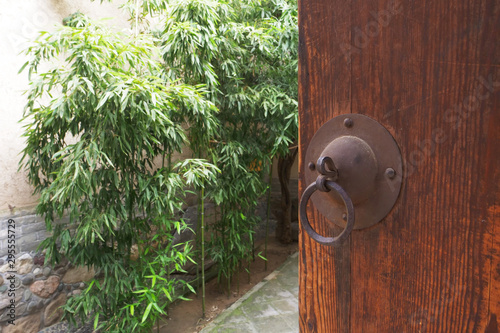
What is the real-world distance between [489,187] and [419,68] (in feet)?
0.59

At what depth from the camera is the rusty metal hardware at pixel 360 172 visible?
49cm

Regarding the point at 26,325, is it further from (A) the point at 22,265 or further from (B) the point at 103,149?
(B) the point at 103,149

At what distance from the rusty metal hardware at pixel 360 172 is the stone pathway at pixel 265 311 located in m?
2.70

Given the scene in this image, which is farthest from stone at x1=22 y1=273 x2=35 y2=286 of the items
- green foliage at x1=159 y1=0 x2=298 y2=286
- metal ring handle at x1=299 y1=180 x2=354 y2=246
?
metal ring handle at x1=299 y1=180 x2=354 y2=246

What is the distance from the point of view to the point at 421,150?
463 mm

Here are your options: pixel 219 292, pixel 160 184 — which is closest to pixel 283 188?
pixel 219 292

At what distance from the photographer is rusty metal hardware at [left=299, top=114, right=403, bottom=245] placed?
49 cm

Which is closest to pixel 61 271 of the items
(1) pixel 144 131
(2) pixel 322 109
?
(1) pixel 144 131

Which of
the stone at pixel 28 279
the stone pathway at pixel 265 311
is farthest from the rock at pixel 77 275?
the stone pathway at pixel 265 311

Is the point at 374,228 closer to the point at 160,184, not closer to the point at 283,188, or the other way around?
the point at 160,184

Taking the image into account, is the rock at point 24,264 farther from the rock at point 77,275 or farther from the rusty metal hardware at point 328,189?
the rusty metal hardware at point 328,189

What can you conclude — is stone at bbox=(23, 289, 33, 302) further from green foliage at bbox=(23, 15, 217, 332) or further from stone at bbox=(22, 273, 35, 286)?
green foliage at bbox=(23, 15, 217, 332)

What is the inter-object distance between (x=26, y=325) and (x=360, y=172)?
277 centimetres

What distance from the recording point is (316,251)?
608mm
